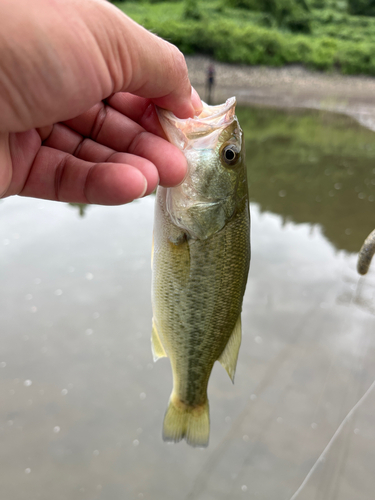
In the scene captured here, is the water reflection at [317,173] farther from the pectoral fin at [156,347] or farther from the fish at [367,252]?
the pectoral fin at [156,347]

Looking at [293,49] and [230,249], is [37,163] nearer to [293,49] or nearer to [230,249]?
[230,249]

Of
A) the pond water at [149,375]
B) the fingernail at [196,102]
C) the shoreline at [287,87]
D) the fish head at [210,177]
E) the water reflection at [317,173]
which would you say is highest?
the fingernail at [196,102]

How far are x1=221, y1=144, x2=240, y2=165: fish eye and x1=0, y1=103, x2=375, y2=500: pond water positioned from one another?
2300 millimetres

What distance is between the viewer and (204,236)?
154cm

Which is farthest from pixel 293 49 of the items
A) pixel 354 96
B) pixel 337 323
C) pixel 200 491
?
pixel 200 491

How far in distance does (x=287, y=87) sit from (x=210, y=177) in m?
28.4

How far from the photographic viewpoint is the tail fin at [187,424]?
5.94 feet

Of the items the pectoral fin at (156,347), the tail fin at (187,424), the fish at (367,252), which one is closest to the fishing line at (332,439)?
the tail fin at (187,424)

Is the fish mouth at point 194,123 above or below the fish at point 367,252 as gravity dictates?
above

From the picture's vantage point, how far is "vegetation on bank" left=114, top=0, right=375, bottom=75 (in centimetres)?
2836

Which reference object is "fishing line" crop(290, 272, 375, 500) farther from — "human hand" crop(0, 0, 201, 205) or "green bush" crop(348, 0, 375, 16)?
"green bush" crop(348, 0, 375, 16)

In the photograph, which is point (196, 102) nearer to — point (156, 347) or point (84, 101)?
point (84, 101)

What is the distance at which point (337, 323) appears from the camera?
162 inches

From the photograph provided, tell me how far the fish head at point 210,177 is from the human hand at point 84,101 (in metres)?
0.10
